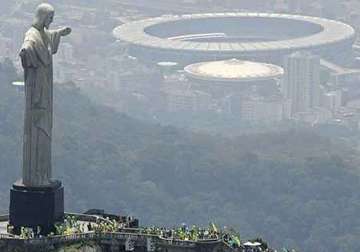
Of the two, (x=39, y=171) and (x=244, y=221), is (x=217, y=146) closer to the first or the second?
(x=244, y=221)

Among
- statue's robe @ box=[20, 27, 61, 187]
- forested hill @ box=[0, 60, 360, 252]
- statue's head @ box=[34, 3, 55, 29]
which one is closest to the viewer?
statue's robe @ box=[20, 27, 61, 187]

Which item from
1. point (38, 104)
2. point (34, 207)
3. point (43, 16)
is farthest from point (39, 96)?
point (34, 207)

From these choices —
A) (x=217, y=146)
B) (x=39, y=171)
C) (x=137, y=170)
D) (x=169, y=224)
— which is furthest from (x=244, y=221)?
(x=39, y=171)

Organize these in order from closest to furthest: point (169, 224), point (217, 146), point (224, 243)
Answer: point (224, 243)
point (169, 224)
point (217, 146)

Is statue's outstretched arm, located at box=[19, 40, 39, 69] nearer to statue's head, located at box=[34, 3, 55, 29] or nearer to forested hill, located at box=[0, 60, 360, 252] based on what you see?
statue's head, located at box=[34, 3, 55, 29]

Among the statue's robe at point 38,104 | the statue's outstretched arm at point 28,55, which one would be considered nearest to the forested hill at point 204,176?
the statue's robe at point 38,104

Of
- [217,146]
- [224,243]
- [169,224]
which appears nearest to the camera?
[224,243]

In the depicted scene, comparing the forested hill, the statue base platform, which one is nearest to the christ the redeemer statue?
the statue base platform
